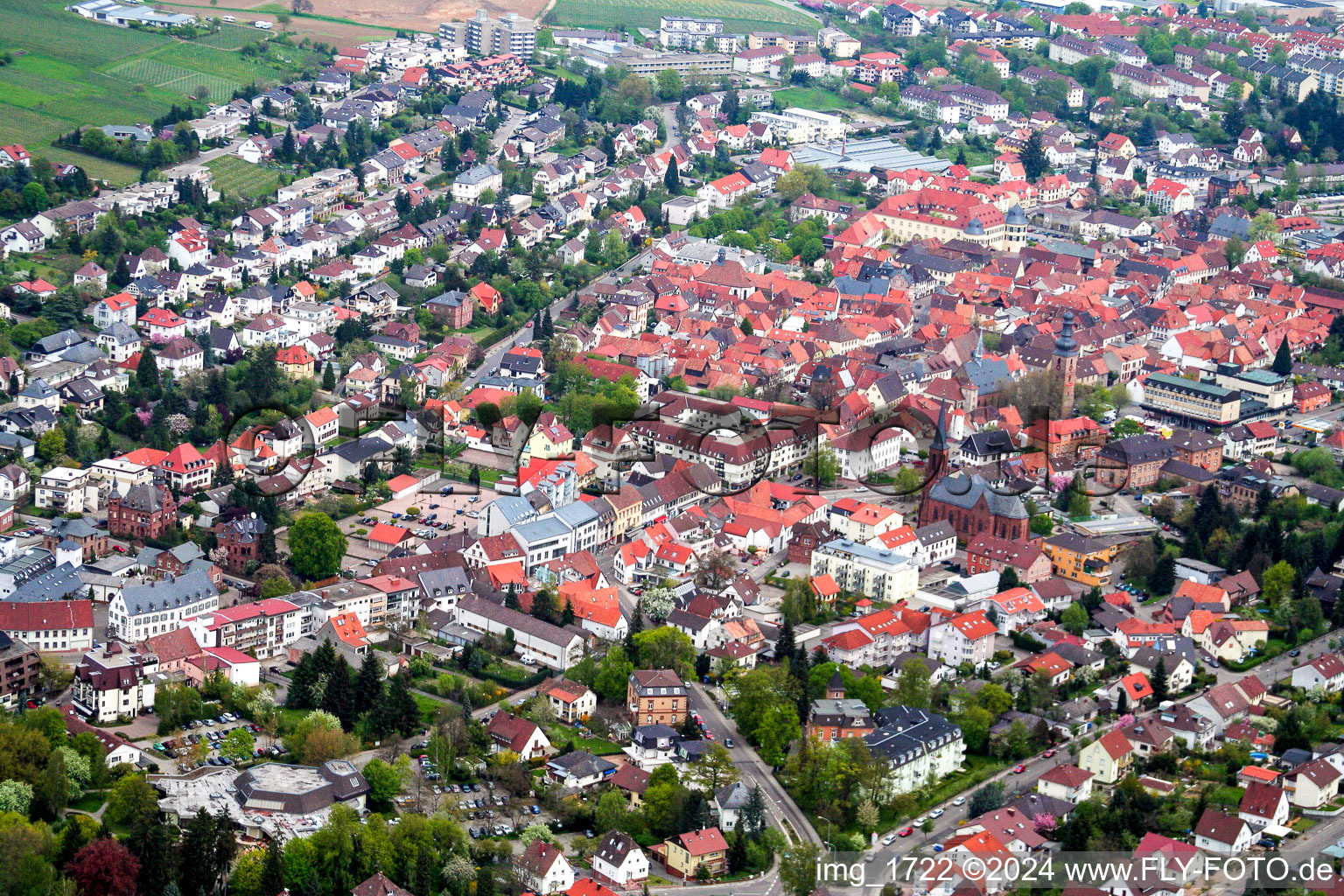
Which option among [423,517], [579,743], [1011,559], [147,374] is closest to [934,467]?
[1011,559]

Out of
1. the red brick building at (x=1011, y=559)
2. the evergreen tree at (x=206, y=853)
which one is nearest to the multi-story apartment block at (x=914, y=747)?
the red brick building at (x=1011, y=559)

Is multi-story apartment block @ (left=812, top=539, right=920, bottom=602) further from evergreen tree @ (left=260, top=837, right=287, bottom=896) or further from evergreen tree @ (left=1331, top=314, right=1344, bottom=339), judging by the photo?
evergreen tree @ (left=1331, top=314, right=1344, bottom=339)

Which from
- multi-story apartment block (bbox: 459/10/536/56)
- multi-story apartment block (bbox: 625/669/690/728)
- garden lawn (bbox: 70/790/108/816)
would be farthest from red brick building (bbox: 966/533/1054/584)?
multi-story apartment block (bbox: 459/10/536/56)

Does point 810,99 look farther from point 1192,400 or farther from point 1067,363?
point 1192,400

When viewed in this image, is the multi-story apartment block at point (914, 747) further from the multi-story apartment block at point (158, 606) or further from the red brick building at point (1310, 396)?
the red brick building at point (1310, 396)

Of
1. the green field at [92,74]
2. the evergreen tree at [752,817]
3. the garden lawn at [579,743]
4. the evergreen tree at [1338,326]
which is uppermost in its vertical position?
the green field at [92,74]
